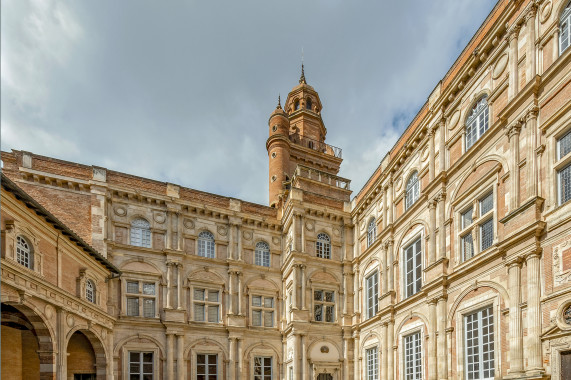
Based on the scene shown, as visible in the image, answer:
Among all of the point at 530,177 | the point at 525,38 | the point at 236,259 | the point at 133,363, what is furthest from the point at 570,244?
the point at 133,363

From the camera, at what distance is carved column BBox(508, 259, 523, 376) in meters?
11.4

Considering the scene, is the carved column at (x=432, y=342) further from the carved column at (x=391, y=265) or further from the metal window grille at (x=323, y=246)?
the metal window grille at (x=323, y=246)

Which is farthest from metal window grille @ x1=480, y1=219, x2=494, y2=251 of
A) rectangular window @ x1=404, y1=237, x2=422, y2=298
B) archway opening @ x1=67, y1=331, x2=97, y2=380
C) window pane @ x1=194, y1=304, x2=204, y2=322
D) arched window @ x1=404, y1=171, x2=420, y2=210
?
archway opening @ x1=67, y1=331, x2=97, y2=380

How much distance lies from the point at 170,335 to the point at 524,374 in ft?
56.8

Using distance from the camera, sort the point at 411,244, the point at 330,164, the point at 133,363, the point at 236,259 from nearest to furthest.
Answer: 1. the point at 411,244
2. the point at 133,363
3. the point at 236,259
4. the point at 330,164

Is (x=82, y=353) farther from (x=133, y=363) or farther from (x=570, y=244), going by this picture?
(x=570, y=244)

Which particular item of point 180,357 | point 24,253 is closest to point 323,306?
point 180,357

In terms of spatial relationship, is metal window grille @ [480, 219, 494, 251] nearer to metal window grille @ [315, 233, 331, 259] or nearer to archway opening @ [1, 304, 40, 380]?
metal window grille @ [315, 233, 331, 259]

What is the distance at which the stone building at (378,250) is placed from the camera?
37.6 ft

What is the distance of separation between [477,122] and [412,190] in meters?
5.05

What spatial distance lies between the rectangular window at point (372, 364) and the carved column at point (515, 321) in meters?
10.1

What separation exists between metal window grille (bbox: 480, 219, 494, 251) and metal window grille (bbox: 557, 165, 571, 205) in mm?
2898

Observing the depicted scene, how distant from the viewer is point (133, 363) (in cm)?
2156

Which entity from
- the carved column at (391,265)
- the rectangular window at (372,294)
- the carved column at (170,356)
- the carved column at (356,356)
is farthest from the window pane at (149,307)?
the carved column at (391,265)
